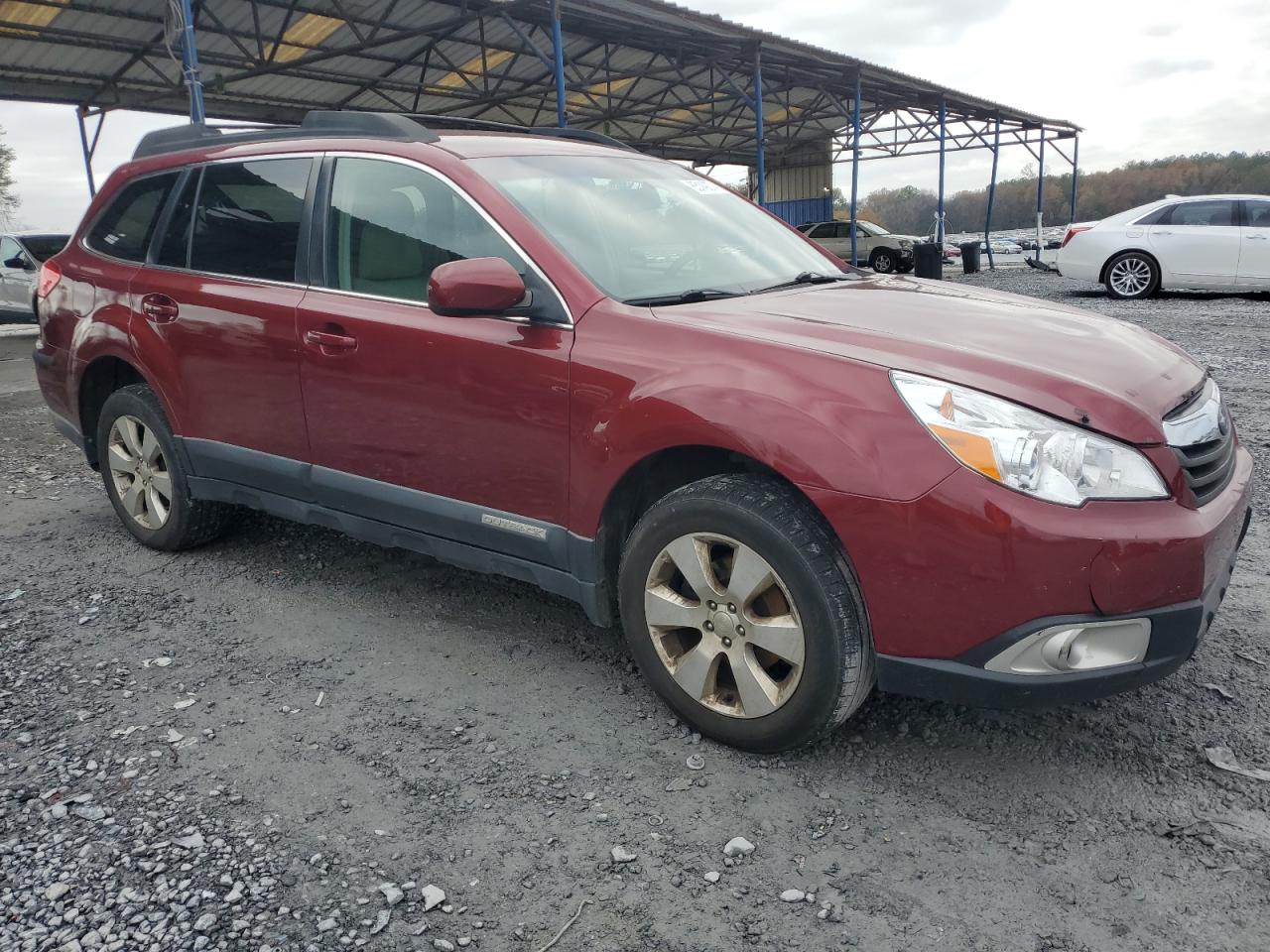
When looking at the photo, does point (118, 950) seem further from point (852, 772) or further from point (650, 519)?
point (852, 772)

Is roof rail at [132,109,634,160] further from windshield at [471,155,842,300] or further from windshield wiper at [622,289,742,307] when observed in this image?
windshield wiper at [622,289,742,307]

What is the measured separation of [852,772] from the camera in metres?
2.49

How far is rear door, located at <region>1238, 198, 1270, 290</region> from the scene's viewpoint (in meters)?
12.5

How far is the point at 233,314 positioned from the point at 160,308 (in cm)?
53

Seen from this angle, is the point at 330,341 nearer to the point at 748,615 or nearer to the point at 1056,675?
the point at 748,615

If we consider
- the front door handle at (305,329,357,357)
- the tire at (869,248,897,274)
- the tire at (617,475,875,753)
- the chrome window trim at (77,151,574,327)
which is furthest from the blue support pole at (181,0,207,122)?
the tire at (869,248,897,274)

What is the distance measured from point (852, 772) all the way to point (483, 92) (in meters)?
19.0

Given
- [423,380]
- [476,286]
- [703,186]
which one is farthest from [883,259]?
[476,286]

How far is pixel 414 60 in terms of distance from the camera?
17.5 metres

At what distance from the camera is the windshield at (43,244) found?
47.8ft

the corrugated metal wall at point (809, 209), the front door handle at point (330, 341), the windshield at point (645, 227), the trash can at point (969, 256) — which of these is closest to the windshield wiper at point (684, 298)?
the windshield at point (645, 227)

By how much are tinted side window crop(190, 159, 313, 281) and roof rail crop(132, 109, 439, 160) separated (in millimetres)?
132

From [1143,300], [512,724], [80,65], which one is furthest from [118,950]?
[80,65]

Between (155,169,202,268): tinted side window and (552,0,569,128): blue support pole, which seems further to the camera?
(552,0,569,128): blue support pole
